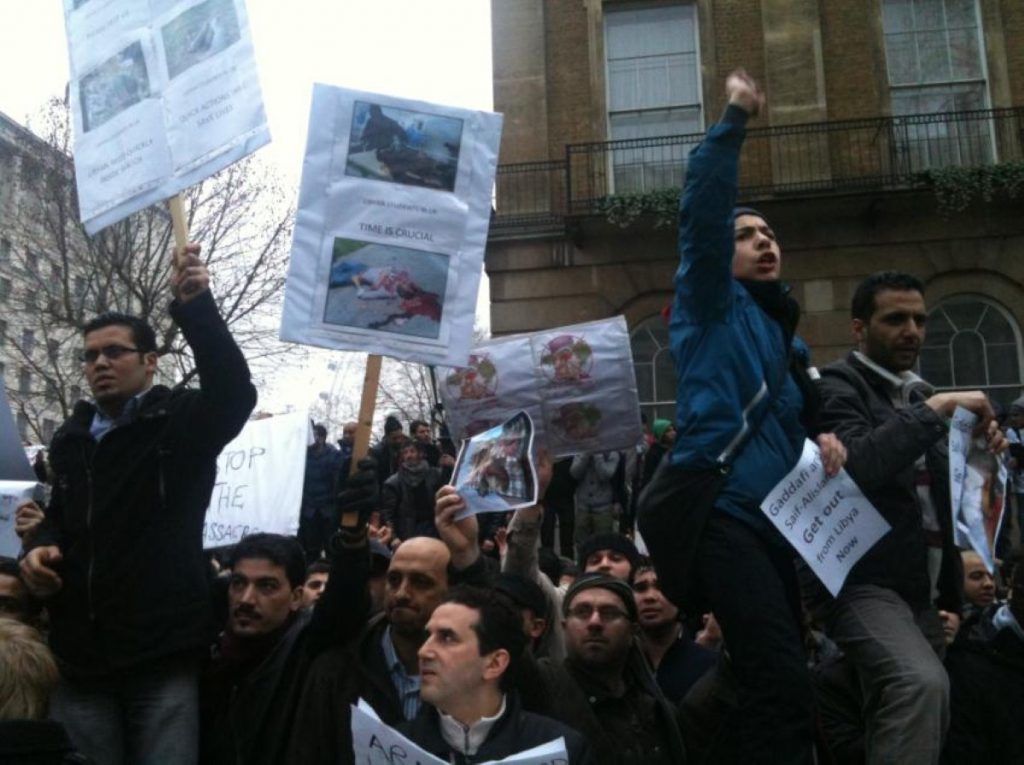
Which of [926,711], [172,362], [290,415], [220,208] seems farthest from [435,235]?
[172,362]

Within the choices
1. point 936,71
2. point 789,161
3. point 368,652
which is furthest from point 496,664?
point 936,71

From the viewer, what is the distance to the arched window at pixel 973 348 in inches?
583

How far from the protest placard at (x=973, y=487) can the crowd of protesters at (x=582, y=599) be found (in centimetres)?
6

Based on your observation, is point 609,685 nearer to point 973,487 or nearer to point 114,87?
point 973,487

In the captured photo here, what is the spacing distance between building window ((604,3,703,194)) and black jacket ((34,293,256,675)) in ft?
42.2

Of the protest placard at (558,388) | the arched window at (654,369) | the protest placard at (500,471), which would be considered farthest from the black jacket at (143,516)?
the arched window at (654,369)

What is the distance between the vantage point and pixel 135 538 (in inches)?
140

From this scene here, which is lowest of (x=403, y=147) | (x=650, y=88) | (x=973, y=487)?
(x=973, y=487)

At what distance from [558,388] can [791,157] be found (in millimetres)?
10691

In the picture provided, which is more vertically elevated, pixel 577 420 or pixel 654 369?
pixel 654 369

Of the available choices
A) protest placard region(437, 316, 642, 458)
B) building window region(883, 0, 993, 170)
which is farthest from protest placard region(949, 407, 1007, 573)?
building window region(883, 0, 993, 170)

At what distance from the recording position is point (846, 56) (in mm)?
15664

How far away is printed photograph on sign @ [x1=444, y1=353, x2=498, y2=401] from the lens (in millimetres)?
6055

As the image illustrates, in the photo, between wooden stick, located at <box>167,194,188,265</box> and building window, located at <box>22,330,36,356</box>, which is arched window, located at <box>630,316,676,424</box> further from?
building window, located at <box>22,330,36,356</box>
